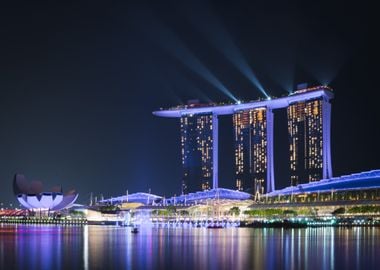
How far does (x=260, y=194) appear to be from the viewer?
10156cm

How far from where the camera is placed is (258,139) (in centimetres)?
10725

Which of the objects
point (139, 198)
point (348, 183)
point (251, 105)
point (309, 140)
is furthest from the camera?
point (139, 198)

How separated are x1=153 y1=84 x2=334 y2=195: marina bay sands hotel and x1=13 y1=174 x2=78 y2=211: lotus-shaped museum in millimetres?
22719

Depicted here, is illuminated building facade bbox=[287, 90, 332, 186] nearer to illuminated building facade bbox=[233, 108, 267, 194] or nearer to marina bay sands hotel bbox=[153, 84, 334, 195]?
marina bay sands hotel bbox=[153, 84, 334, 195]

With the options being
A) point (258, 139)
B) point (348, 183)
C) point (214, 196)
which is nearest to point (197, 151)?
point (258, 139)

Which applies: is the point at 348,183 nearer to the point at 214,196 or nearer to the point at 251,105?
the point at 214,196

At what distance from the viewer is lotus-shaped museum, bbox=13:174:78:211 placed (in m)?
104

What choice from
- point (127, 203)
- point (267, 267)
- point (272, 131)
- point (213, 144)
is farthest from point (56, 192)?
point (267, 267)

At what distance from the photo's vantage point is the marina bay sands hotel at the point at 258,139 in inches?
3634

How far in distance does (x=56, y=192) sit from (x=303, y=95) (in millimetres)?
41785

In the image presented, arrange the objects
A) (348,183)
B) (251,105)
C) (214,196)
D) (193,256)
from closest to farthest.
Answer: (193,256) < (348,183) < (214,196) < (251,105)

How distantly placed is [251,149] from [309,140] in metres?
15.6

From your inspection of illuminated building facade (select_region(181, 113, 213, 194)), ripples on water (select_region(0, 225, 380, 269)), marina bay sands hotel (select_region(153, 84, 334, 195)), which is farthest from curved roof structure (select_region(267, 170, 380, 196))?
ripples on water (select_region(0, 225, 380, 269))

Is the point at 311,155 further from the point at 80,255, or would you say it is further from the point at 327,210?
the point at 80,255
